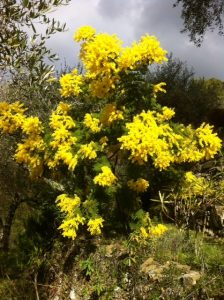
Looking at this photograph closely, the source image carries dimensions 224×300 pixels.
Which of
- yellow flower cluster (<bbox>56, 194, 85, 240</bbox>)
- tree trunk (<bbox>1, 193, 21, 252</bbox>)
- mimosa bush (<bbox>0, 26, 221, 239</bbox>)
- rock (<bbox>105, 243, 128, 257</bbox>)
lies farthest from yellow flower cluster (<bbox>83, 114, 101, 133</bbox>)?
tree trunk (<bbox>1, 193, 21, 252</bbox>)

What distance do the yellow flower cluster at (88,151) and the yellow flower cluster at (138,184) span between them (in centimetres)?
95

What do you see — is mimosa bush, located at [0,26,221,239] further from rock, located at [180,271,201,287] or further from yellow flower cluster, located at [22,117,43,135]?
rock, located at [180,271,201,287]

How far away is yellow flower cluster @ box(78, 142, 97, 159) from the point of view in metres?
8.09

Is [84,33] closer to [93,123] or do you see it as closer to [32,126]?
[93,123]

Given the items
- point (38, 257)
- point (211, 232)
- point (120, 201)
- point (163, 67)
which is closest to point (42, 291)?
point (38, 257)

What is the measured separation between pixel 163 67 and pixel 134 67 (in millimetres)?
11517

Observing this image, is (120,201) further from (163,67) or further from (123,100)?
(163,67)

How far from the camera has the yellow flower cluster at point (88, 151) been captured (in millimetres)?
8086

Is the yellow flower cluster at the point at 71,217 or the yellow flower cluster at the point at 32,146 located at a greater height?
the yellow flower cluster at the point at 32,146

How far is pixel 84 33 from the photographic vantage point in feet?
26.6

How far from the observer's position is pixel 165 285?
7711mm

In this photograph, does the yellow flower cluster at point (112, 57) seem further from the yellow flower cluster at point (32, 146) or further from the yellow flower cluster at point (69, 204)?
the yellow flower cluster at point (69, 204)

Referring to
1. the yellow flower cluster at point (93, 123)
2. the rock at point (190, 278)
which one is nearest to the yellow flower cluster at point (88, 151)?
the yellow flower cluster at point (93, 123)

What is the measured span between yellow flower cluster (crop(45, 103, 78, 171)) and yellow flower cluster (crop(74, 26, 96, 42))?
1.54 metres
